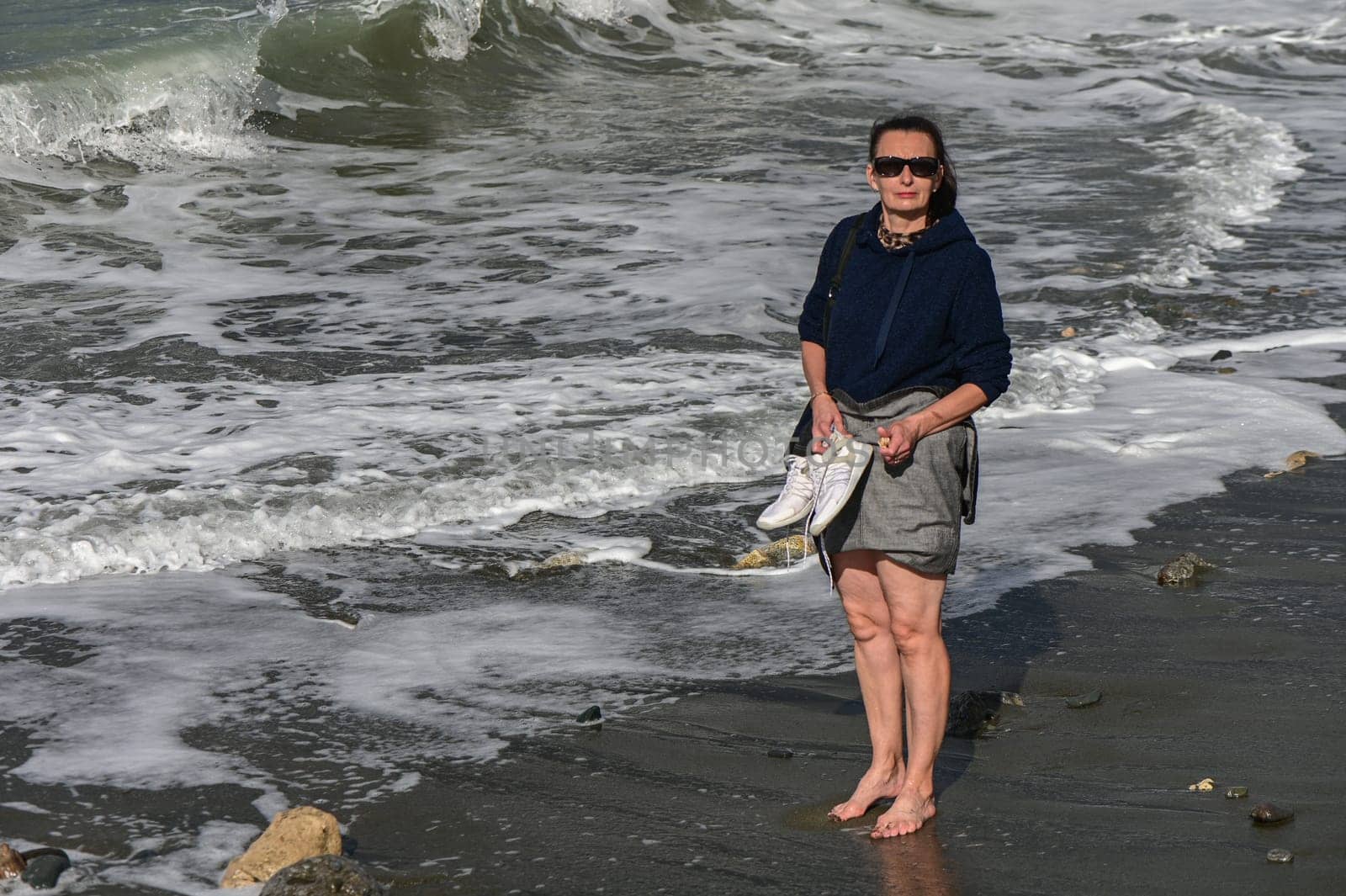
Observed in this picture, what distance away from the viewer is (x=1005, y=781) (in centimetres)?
366

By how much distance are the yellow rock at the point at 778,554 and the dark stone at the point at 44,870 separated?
2859 mm

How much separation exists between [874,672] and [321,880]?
136cm

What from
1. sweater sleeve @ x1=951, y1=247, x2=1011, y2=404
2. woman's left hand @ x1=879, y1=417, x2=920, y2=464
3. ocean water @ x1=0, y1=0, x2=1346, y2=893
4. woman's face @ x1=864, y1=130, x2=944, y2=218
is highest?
woman's face @ x1=864, y1=130, x2=944, y2=218

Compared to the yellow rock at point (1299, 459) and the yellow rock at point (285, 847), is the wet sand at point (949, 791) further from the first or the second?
the yellow rock at point (1299, 459)

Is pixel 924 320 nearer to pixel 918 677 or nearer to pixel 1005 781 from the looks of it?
pixel 918 677

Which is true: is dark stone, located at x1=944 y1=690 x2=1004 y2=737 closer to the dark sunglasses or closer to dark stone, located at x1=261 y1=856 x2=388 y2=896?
the dark sunglasses

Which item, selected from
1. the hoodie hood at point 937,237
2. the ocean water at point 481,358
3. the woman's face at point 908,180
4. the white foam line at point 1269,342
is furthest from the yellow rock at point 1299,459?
the woman's face at point 908,180

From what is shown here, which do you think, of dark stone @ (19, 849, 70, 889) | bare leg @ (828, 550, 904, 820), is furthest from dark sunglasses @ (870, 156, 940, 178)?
dark stone @ (19, 849, 70, 889)

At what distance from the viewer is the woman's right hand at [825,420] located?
3.26 meters

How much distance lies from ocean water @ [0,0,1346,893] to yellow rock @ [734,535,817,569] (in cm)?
8

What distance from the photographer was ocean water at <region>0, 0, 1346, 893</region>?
4605 mm

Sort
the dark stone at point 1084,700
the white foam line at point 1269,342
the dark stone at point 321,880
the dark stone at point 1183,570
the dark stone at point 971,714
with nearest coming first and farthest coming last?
the dark stone at point 321,880
the dark stone at point 971,714
the dark stone at point 1084,700
the dark stone at point 1183,570
the white foam line at point 1269,342

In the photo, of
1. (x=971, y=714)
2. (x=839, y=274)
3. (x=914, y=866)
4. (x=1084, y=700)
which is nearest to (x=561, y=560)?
(x=971, y=714)

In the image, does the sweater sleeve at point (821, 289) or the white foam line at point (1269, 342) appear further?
the white foam line at point (1269, 342)
